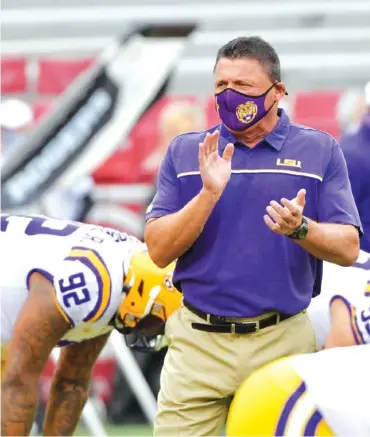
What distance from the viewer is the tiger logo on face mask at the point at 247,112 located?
400 centimetres

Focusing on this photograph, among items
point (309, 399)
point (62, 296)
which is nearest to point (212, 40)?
point (62, 296)

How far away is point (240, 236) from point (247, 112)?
0.38 meters

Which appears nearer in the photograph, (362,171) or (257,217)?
(257,217)

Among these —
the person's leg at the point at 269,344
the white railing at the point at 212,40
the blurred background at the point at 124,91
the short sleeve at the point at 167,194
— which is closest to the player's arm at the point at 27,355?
the short sleeve at the point at 167,194

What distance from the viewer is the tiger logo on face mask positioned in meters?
4.00

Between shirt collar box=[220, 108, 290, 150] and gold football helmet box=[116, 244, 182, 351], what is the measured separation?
2.35 ft

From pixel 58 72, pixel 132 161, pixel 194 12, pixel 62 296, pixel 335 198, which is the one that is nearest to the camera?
pixel 335 198

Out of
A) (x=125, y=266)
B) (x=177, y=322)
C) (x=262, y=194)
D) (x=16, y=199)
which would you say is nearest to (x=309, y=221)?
(x=262, y=194)

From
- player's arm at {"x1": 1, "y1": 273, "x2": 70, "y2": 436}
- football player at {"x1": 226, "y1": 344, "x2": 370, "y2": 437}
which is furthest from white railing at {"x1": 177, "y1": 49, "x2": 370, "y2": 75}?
football player at {"x1": 226, "y1": 344, "x2": 370, "y2": 437}

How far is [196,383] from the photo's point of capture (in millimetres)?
4086

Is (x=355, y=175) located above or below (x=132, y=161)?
above

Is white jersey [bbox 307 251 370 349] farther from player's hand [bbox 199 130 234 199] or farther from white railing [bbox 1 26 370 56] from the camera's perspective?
white railing [bbox 1 26 370 56]

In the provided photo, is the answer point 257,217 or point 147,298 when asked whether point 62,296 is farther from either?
point 257,217

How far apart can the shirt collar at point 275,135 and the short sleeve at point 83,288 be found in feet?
2.59
